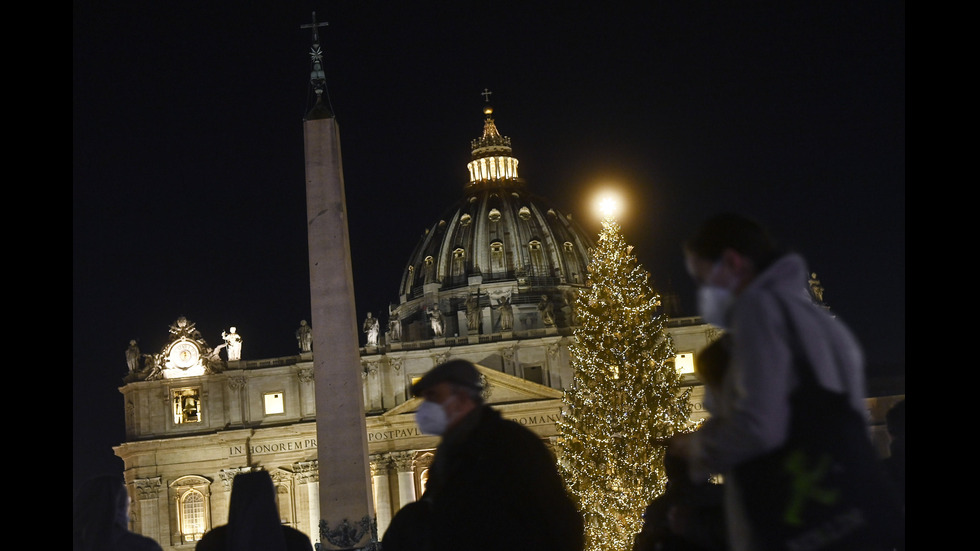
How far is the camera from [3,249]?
6.88 meters

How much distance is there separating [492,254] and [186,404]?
117 feet

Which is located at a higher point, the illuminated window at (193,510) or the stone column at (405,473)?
the stone column at (405,473)

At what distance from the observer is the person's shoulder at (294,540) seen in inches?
305

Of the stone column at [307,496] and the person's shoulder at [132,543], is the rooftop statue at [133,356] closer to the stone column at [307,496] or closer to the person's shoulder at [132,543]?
the stone column at [307,496]

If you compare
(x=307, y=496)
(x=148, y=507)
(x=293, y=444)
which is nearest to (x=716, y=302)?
(x=307, y=496)

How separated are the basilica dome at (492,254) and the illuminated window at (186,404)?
85.5 ft

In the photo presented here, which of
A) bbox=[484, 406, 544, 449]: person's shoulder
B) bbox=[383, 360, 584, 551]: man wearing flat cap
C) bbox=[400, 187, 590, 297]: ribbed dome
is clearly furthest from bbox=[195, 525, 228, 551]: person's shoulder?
bbox=[400, 187, 590, 297]: ribbed dome

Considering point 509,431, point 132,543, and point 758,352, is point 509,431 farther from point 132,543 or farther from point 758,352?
point 132,543

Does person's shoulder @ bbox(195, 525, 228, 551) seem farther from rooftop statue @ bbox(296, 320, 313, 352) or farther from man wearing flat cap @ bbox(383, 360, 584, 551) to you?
rooftop statue @ bbox(296, 320, 313, 352)

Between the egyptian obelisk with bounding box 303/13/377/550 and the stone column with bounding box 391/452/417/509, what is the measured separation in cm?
5012

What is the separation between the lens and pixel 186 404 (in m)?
69.5

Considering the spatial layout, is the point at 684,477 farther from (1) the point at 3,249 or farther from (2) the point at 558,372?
(2) the point at 558,372

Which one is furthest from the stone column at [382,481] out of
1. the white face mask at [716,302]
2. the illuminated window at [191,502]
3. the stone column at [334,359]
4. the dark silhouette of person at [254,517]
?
the white face mask at [716,302]

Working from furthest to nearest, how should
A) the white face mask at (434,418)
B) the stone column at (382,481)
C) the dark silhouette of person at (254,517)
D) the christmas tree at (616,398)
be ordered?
the stone column at (382,481) → the christmas tree at (616,398) → the dark silhouette of person at (254,517) → the white face mask at (434,418)
